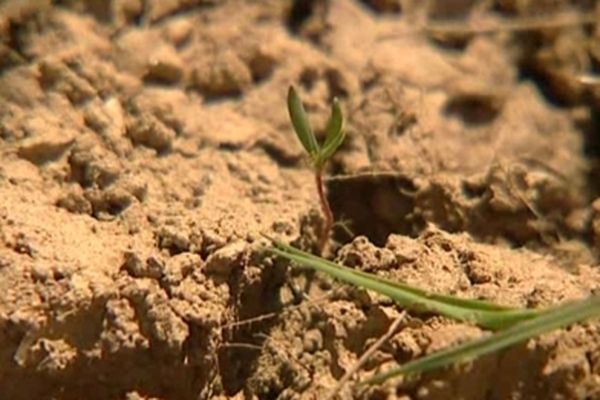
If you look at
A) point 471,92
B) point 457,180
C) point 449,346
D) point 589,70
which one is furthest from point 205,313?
point 589,70

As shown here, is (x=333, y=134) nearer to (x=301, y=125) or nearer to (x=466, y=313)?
(x=301, y=125)

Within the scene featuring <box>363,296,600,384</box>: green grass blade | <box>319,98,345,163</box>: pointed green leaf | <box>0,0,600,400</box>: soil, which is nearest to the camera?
<box>363,296,600,384</box>: green grass blade

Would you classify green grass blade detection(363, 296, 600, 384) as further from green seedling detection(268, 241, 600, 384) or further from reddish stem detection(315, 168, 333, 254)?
reddish stem detection(315, 168, 333, 254)

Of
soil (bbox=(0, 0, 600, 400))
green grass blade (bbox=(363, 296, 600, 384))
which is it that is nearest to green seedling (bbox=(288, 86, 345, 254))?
soil (bbox=(0, 0, 600, 400))

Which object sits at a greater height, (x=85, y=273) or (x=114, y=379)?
(x=85, y=273)

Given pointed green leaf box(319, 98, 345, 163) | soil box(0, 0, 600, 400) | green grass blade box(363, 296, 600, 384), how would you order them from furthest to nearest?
pointed green leaf box(319, 98, 345, 163) < soil box(0, 0, 600, 400) < green grass blade box(363, 296, 600, 384)

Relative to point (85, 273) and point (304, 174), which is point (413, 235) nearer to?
point (304, 174)

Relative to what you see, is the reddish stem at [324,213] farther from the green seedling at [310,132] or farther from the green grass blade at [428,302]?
the green grass blade at [428,302]
